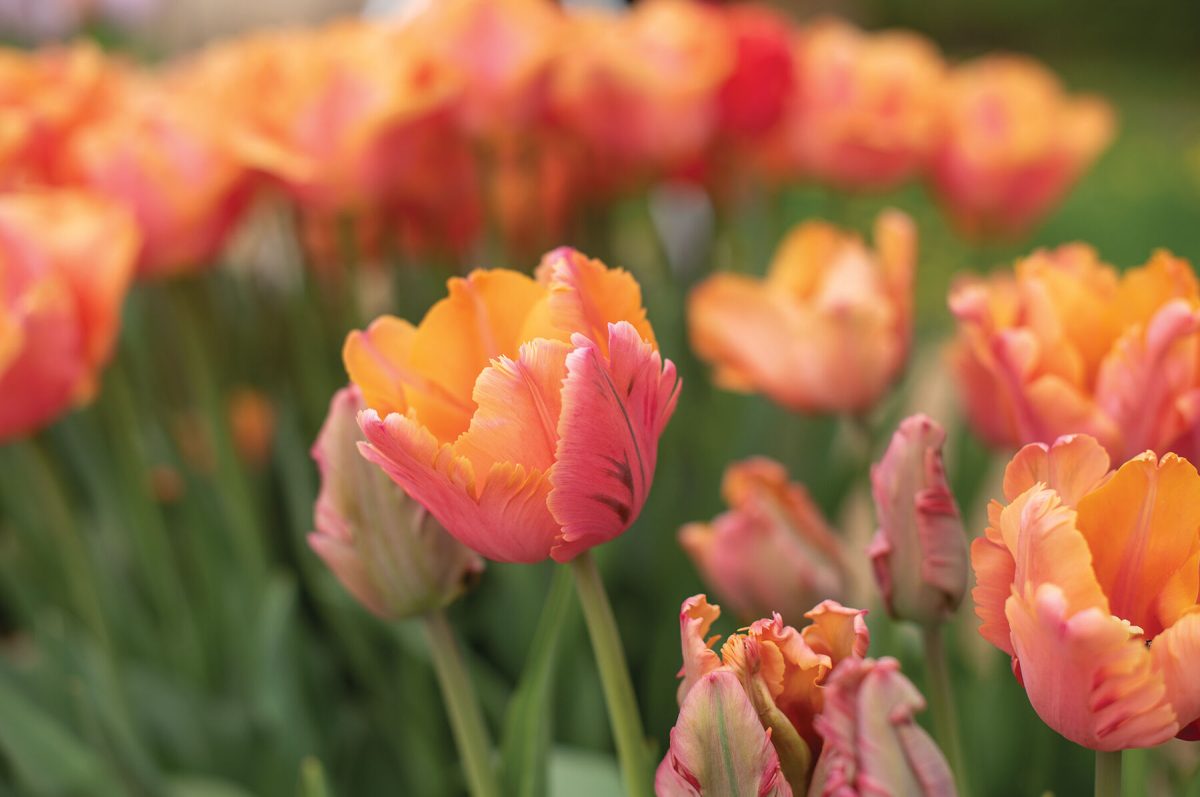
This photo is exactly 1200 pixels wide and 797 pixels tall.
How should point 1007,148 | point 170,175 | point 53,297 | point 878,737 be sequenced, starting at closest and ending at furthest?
point 878,737 < point 53,297 < point 170,175 < point 1007,148

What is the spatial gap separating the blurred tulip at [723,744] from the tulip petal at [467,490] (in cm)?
6

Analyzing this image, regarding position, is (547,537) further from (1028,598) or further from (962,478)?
(962,478)

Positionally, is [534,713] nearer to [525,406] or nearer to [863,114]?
[525,406]

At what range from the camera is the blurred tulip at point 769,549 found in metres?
0.42

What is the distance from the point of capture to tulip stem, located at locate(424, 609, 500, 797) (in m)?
0.35

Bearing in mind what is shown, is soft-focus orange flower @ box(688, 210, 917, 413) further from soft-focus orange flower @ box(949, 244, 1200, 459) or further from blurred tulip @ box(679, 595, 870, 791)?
blurred tulip @ box(679, 595, 870, 791)

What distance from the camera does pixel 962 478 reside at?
83 cm

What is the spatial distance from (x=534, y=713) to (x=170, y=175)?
41cm

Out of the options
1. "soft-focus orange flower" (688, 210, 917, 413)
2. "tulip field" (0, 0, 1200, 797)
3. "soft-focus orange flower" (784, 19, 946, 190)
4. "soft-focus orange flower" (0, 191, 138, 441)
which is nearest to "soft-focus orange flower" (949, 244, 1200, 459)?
"tulip field" (0, 0, 1200, 797)

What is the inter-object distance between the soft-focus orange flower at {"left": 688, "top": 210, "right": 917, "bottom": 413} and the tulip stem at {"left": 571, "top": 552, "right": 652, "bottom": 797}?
221 mm

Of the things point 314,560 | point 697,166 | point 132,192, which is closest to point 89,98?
point 132,192

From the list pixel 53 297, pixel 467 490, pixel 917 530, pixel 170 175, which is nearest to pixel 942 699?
pixel 917 530

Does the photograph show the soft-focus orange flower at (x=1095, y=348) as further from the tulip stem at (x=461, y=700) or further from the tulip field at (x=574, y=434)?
the tulip stem at (x=461, y=700)

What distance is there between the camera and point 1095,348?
1.22 ft
